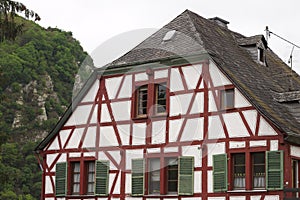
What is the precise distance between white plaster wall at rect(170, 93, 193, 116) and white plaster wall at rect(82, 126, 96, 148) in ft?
11.1

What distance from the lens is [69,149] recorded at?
2570cm

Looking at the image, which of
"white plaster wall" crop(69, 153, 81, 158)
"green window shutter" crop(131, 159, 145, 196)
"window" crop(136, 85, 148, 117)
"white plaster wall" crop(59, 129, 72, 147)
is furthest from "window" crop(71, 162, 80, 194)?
"window" crop(136, 85, 148, 117)

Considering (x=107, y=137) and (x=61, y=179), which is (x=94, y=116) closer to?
(x=107, y=137)

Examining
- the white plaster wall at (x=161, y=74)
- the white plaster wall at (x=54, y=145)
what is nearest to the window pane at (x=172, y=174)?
the white plaster wall at (x=161, y=74)

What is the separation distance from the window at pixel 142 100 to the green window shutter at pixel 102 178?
2105 millimetres

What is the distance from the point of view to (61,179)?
25.6 m

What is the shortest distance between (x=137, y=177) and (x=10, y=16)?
8124 mm

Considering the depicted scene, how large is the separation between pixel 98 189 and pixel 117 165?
1.06 metres

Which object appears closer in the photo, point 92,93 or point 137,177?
point 137,177

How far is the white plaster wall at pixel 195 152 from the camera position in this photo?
22.3 meters

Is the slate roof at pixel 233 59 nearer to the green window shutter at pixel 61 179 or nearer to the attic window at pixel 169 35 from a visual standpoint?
the attic window at pixel 169 35

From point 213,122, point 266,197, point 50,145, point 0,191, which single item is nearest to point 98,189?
point 50,145

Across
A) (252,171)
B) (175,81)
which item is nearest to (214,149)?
(252,171)

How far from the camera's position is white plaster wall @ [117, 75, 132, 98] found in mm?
24516
